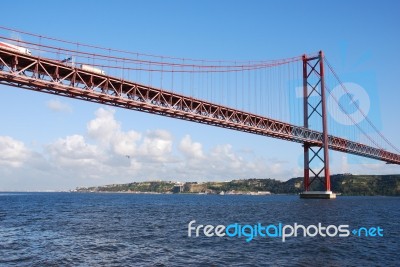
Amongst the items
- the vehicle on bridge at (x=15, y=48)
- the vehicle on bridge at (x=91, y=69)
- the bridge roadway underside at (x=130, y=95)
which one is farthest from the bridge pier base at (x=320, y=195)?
the vehicle on bridge at (x=15, y=48)

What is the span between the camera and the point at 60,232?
27.3 meters

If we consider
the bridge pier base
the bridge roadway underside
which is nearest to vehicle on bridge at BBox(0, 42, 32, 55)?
the bridge roadway underside

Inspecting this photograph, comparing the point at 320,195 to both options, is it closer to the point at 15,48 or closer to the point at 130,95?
the point at 130,95

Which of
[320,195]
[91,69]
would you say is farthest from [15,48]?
[320,195]

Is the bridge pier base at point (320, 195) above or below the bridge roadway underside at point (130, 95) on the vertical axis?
below

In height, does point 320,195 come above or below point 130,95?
below

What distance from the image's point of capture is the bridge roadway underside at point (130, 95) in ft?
111

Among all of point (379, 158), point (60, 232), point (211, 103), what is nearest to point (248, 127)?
point (211, 103)

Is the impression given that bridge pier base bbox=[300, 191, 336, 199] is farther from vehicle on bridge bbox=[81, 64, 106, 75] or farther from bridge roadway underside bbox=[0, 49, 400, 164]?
vehicle on bridge bbox=[81, 64, 106, 75]

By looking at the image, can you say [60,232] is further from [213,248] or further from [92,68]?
[92,68]

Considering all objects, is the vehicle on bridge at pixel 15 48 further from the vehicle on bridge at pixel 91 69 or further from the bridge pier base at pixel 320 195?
the bridge pier base at pixel 320 195

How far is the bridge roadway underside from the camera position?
111 feet

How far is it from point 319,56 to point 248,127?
2863cm

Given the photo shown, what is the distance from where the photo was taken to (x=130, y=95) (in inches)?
1736
